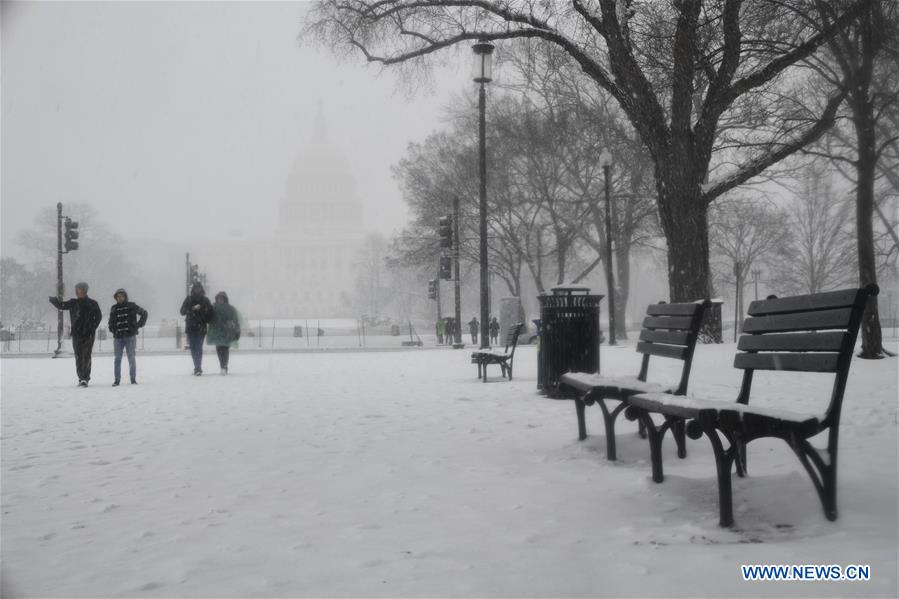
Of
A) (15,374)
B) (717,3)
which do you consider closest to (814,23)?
(717,3)

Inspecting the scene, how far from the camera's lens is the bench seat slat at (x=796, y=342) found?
3.67 m

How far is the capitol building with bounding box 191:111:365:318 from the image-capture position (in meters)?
134

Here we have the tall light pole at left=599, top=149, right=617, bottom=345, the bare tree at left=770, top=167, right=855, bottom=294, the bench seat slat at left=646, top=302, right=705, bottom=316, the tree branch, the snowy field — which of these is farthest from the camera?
the bare tree at left=770, top=167, right=855, bottom=294

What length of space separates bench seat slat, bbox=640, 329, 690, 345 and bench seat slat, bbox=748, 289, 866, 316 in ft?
1.74

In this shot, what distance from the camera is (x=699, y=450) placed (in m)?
5.45

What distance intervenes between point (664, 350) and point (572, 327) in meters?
3.15

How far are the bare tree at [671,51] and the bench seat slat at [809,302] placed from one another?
551 cm

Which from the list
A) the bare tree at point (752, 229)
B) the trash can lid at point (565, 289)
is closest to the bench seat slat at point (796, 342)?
the trash can lid at point (565, 289)

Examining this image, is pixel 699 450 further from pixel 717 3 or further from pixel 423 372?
pixel 423 372

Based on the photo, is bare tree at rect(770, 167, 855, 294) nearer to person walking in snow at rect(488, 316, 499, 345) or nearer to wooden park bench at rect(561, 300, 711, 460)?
person walking in snow at rect(488, 316, 499, 345)

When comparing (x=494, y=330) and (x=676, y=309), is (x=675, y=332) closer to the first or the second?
(x=676, y=309)

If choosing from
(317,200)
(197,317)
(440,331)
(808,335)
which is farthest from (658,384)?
(317,200)

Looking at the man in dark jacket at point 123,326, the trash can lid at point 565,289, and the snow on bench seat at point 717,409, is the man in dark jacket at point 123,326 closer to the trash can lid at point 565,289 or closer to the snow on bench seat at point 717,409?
the trash can lid at point 565,289

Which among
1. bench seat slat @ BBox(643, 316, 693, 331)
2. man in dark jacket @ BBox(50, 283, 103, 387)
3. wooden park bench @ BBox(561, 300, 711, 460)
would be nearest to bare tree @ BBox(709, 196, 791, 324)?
man in dark jacket @ BBox(50, 283, 103, 387)
